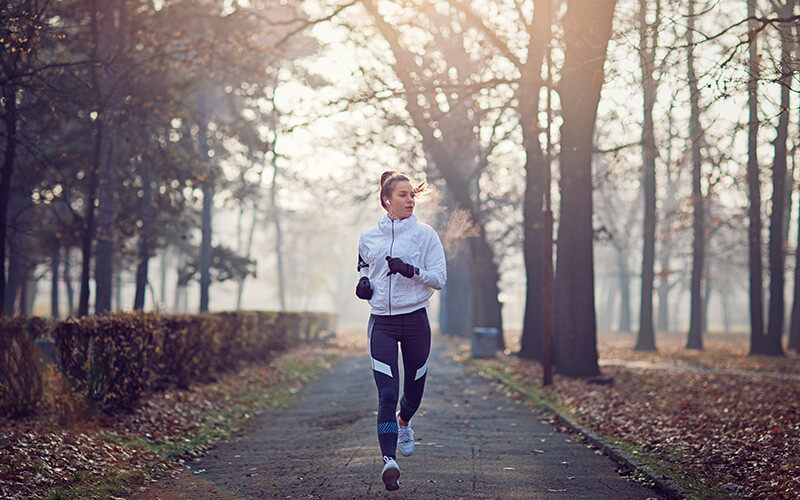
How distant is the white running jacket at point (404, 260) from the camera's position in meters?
6.79

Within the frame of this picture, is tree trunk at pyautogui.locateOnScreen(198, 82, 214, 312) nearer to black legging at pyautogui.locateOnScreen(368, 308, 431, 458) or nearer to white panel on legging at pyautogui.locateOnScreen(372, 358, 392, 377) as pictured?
black legging at pyautogui.locateOnScreen(368, 308, 431, 458)

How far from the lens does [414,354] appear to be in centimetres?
698

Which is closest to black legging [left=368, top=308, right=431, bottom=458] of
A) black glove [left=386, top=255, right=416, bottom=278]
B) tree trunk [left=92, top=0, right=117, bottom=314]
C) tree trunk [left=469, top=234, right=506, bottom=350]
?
black glove [left=386, top=255, right=416, bottom=278]

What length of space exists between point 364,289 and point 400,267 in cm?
38

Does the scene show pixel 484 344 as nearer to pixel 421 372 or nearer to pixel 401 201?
pixel 421 372

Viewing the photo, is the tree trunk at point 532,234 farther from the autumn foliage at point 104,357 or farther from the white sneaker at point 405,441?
the white sneaker at point 405,441

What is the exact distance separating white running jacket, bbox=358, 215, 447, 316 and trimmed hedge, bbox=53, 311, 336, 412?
4.74m

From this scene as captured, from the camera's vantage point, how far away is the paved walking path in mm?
7203

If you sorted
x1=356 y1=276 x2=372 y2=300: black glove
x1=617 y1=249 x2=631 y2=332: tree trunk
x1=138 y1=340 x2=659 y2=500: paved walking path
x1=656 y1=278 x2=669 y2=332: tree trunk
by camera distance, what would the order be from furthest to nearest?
x1=656 y1=278 x2=669 y2=332: tree trunk < x1=617 y1=249 x2=631 y2=332: tree trunk < x1=138 y1=340 x2=659 y2=500: paved walking path < x1=356 y1=276 x2=372 y2=300: black glove

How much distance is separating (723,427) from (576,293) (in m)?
6.82

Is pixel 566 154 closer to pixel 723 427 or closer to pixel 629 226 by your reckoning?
pixel 723 427

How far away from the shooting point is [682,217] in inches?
1232

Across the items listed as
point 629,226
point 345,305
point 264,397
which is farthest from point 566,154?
point 345,305

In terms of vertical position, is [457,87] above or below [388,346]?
above
